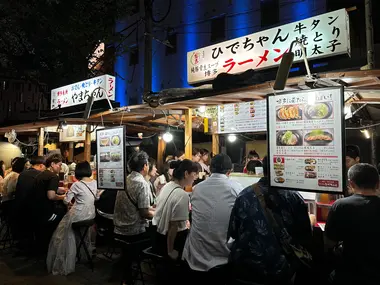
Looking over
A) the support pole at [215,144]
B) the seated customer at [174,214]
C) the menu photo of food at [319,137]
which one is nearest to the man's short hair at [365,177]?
the menu photo of food at [319,137]

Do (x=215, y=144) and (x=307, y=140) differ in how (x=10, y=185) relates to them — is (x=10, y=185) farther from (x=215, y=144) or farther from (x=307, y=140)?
(x=307, y=140)

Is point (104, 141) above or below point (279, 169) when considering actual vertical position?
above

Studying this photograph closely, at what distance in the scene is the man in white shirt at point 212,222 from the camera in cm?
358

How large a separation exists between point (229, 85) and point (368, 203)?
9.86 feet

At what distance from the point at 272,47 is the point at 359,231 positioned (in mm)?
5102

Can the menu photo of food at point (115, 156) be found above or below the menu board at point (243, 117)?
below

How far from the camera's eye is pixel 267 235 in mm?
2943

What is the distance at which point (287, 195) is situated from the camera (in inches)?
120

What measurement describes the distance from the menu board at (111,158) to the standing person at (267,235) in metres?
2.88

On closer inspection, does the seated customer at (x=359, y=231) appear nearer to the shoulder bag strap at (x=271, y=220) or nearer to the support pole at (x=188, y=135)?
the shoulder bag strap at (x=271, y=220)

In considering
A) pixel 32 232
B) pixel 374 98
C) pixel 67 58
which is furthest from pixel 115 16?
pixel 374 98

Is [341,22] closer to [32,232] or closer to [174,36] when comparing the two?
[32,232]

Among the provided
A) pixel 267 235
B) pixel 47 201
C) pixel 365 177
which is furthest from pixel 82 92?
pixel 365 177

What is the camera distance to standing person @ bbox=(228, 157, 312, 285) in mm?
2896
